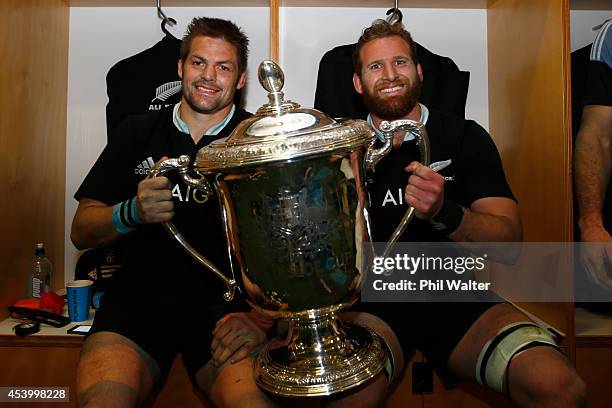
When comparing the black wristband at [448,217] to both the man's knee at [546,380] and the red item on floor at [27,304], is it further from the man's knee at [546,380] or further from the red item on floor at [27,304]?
the red item on floor at [27,304]

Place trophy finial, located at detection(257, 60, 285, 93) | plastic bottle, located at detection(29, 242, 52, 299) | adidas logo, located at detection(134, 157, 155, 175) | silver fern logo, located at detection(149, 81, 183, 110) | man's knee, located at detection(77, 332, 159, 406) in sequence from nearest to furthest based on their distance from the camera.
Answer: trophy finial, located at detection(257, 60, 285, 93)
man's knee, located at detection(77, 332, 159, 406)
adidas logo, located at detection(134, 157, 155, 175)
plastic bottle, located at detection(29, 242, 52, 299)
silver fern logo, located at detection(149, 81, 183, 110)

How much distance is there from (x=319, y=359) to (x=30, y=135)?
110cm

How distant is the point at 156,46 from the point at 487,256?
1148mm

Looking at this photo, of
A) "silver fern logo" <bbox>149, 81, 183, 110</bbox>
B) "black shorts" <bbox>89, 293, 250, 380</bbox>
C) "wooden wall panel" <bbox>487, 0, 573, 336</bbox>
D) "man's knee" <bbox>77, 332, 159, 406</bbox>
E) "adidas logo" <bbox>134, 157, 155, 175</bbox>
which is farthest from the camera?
"silver fern logo" <bbox>149, 81, 183, 110</bbox>

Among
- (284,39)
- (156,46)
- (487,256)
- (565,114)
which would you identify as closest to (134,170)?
(156,46)

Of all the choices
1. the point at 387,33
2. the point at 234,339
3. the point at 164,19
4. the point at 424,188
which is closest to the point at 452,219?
the point at 424,188

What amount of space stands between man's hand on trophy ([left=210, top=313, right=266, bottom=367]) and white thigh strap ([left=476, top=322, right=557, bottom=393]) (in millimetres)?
428

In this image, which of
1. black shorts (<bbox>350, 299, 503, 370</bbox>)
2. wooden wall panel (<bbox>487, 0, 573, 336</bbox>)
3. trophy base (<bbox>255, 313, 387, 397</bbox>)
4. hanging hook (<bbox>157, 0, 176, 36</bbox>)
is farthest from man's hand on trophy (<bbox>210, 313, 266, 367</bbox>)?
hanging hook (<bbox>157, 0, 176, 36</bbox>)

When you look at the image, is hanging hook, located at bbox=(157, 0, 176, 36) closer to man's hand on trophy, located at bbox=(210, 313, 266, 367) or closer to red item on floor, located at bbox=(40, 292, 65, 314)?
red item on floor, located at bbox=(40, 292, 65, 314)

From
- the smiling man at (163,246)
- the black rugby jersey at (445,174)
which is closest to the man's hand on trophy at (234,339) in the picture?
the smiling man at (163,246)

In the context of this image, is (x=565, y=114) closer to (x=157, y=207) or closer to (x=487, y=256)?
(x=487, y=256)

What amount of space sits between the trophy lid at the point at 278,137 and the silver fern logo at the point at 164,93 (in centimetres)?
85

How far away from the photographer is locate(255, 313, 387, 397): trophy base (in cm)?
69

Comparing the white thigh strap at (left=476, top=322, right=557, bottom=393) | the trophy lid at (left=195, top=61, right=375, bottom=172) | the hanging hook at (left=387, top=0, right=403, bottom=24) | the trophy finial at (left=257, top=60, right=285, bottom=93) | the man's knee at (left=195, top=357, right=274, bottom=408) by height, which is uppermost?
the hanging hook at (left=387, top=0, right=403, bottom=24)
